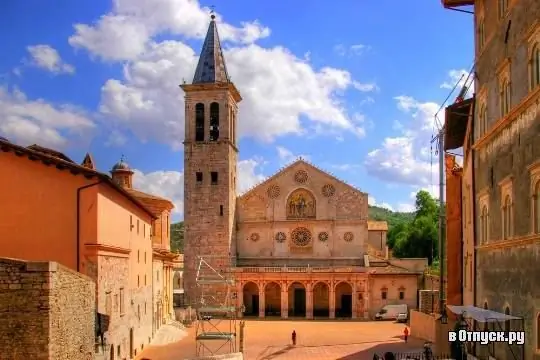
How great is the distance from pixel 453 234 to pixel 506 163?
11.6m

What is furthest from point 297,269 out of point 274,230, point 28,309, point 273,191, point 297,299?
point 28,309

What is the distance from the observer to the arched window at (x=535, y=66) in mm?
16844

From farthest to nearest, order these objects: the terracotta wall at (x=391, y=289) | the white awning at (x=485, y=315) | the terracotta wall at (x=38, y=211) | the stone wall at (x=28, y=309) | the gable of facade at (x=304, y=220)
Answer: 1. the gable of facade at (x=304, y=220)
2. the terracotta wall at (x=391, y=289)
3. the terracotta wall at (x=38, y=211)
4. the white awning at (x=485, y=315)
5. the stone wall at (x=28, y=309)

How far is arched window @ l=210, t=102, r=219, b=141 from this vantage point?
64.0m

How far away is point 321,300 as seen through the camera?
6538 cm

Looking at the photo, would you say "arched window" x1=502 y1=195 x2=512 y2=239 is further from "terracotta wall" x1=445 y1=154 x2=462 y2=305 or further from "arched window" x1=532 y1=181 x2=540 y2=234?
"terracotta wall" x1=445 y1=154 x2=462 y2=305

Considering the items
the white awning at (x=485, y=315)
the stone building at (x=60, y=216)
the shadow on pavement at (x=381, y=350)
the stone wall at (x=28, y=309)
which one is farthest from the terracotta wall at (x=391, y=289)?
the stone wall at (x=28, y=309)

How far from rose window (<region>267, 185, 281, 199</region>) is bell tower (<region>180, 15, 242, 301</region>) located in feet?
12.5

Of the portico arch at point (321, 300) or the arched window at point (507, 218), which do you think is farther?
the portico arch at point (321, 300)

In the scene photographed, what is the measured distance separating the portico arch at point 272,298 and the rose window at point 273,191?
8.34 meters

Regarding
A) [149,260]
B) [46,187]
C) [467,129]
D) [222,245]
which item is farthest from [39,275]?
[222,245]

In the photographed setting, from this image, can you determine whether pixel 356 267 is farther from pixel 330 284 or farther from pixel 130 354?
pixel 130 354

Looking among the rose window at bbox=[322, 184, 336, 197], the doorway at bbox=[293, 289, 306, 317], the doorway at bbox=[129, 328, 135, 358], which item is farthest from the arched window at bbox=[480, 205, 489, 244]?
the doorway at bbox=[293, 289, 306, 317]

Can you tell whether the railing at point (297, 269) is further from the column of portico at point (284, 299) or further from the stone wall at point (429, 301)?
the stone wall at point (429, 301)
